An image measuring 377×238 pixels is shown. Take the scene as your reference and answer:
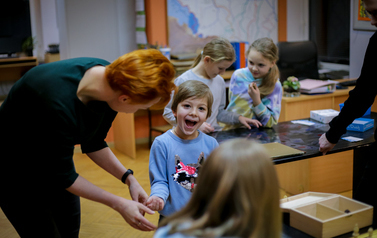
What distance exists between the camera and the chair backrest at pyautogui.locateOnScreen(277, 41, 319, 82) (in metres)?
4.43

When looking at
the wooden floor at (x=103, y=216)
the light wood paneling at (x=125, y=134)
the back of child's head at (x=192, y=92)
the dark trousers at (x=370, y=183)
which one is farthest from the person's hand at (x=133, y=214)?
the light wood paneling at (x=125, y=134)

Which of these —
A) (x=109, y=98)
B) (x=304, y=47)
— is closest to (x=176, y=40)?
(x=304, y=47)

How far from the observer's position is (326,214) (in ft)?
5.17

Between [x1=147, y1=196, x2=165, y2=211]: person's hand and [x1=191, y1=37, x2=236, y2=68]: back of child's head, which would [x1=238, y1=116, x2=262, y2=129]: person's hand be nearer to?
[x1=191, y1=37, x2=236, y2=68]: back of child's head

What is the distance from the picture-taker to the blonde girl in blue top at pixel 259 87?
9.03ft

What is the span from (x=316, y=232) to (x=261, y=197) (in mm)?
625

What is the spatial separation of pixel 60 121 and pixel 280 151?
125 centimetres

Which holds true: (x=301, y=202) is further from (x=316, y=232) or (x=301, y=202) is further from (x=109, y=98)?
(x=109, y=98)

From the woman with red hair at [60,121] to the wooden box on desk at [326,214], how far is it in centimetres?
54

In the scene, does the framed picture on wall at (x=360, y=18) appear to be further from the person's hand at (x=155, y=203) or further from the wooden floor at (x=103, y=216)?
the person's hand at (x=155, y=203)

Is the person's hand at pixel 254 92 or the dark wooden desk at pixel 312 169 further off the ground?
the person's hand at pixel 254 92

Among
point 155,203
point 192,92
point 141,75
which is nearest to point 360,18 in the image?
point 192,92

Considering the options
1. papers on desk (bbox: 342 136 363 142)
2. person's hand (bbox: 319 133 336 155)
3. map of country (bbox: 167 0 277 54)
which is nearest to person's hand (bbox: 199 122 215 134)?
person's hand (bbox: 319 133 336 155)

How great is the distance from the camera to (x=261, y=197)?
930mm
